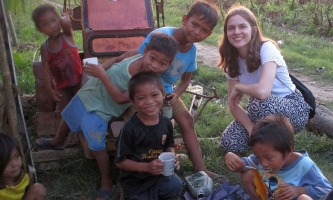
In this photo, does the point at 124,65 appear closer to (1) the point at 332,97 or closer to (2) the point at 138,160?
(2) the point at 138,160

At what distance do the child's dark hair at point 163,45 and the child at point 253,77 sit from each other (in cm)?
67

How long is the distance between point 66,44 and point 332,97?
3785mm

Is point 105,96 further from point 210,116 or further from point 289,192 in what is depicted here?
point 210,116

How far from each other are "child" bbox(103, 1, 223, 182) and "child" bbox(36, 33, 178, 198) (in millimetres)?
224

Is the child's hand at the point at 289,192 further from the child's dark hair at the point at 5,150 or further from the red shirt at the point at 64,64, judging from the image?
the red shirt at the point at 64,64

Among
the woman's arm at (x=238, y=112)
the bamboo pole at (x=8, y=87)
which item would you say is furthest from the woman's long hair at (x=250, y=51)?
the bamboo pole at (x=8, y=87)

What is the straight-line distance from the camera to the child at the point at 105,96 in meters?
3.34

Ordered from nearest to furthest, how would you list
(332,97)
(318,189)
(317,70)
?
(318,189), (332,97), (317,70)

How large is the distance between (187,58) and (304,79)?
3.85 metres

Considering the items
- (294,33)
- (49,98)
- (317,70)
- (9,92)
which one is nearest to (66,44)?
(49,98)

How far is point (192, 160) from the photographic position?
395 cm

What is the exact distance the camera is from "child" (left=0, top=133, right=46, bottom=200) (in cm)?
292

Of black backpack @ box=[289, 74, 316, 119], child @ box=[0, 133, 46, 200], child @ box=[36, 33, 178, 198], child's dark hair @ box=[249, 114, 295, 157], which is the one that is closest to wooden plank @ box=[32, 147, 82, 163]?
child @ box=[36, 33, 178, 198]

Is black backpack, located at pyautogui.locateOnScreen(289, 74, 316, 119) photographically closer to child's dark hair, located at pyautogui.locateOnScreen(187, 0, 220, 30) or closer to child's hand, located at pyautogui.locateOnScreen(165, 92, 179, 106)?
child's dark hair, located at pyautogui.locateOnScreen(187, 0, 220, 30)
